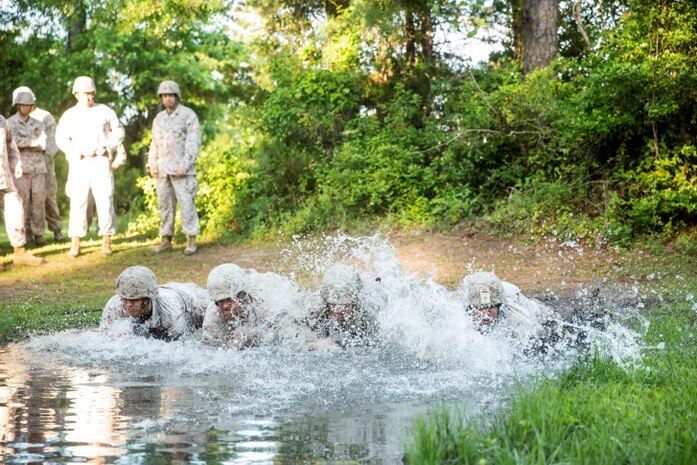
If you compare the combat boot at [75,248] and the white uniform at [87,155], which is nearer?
the white uniform at [87,155]

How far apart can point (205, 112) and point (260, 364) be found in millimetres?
23155

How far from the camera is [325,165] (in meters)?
20.1

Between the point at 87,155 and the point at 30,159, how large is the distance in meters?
2.28

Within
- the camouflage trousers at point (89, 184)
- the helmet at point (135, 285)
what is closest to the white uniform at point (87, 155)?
the camouflage trousers at point (89, 184)

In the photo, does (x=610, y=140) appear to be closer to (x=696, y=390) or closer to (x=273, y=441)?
(x=696, y=390)

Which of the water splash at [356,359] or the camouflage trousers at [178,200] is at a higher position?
the camouflage trousers at [178,200]

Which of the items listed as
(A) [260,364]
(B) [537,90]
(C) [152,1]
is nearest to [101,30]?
(C) [152,1]

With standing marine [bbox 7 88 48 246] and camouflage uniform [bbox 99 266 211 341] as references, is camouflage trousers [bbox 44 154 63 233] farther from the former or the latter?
camouflage uniform [bbox 99 266 211 341]

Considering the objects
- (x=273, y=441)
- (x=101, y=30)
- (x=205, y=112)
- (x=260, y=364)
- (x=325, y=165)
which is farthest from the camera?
(x=205, y=112)

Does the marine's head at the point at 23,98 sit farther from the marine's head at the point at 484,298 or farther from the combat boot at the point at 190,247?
the marine's head at the point at 484,298

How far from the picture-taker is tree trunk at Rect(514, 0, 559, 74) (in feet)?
60.5

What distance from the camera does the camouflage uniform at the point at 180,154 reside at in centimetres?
1761

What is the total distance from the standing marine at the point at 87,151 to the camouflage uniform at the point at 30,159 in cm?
177

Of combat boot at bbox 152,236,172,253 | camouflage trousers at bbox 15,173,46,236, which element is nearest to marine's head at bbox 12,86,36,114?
camouflage trousers at bbox 15,173,46,236
